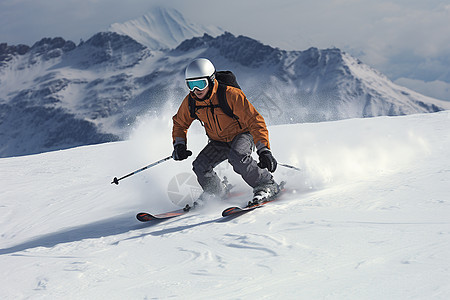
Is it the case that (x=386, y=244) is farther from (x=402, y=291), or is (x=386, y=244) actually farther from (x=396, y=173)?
(x=396, y=173)

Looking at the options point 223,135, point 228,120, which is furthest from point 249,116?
point 223,135

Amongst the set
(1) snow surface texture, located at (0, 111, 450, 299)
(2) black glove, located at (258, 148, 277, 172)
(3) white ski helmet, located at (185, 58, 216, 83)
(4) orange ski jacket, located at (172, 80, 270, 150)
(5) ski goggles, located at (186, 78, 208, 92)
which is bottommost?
(1) snow surface texture, located at (0, 111, 450, 299)

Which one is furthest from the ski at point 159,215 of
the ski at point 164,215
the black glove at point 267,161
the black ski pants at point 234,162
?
the black glove at point 267,161

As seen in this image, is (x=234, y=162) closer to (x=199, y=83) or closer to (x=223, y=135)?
(x=223, y=135)

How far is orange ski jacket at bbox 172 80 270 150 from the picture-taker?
17.0ft

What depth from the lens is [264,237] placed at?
3680mm

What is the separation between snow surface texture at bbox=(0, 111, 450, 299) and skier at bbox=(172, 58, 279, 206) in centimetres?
39

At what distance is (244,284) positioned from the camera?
2807 mm

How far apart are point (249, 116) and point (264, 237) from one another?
6.45ft

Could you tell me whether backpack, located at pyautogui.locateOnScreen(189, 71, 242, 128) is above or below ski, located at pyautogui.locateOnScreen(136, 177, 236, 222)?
above

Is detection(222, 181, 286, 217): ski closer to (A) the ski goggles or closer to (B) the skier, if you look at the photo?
(B) the skier

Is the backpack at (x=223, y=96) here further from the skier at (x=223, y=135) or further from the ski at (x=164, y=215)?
the ski at (x=164, y=215)

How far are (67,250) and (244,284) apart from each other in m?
2.26

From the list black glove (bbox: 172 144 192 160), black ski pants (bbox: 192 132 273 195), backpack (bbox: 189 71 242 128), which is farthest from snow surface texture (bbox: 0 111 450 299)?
backpack (bbox: 189 71 242 128)
